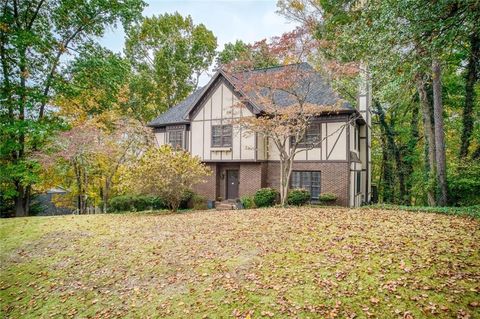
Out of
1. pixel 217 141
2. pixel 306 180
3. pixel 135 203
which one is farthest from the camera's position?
pixel 217 141

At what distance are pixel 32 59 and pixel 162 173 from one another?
32.5 ft

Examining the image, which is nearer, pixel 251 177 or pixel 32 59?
pixel 32 59

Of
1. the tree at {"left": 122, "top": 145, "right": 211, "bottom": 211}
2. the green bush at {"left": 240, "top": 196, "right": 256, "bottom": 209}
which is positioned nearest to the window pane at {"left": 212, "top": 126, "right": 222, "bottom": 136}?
the tree at {"left": 122, "top": 145, "right": 211, "bottom": 211}

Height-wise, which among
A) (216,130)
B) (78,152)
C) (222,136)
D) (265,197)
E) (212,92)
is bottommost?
(265,197)

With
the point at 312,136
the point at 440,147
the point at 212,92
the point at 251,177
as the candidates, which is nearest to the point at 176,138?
the point at 212,92

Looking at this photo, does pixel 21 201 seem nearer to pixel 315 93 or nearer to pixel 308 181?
pixel 308 181

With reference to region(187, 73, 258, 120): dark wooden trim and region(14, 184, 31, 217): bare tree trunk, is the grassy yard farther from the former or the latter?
region(187, 73, 258, 120): dark wooden trim

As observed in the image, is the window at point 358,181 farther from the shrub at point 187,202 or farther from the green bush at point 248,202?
the shrub at point 187,202

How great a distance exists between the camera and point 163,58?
3116 cm

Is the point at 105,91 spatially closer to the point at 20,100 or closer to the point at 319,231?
the point at 20,100

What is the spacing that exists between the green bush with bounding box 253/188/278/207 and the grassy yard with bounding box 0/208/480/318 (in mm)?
5336

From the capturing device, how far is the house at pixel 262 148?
1639cm

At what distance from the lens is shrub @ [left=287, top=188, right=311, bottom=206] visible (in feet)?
52.4

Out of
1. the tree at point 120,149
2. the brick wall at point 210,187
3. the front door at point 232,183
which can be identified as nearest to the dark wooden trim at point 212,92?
the brick wall at point 210,187
